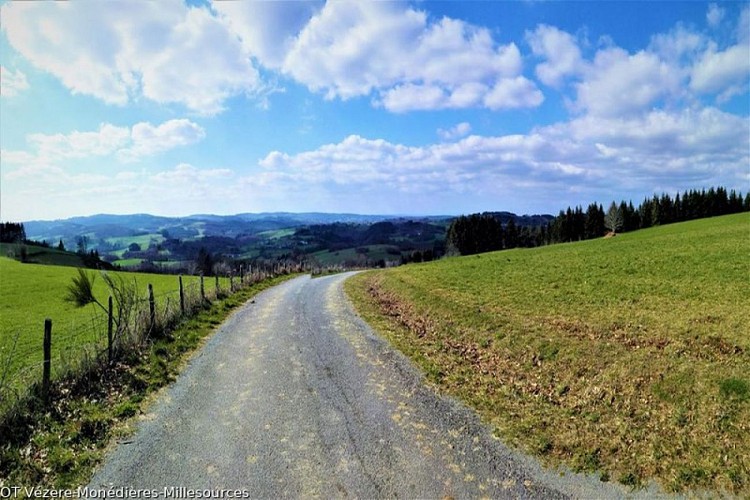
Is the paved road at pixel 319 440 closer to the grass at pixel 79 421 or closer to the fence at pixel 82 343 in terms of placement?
the grass at pixel 79 421

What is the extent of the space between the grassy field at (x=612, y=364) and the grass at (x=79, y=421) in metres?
7.41

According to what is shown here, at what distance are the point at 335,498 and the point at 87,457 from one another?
15.0 ft

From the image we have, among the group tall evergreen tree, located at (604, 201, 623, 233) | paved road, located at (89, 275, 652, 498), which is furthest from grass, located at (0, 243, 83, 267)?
tall evergreen tree, located at (604, 201, 623, 233)

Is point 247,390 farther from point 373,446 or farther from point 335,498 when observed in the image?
point 335,498

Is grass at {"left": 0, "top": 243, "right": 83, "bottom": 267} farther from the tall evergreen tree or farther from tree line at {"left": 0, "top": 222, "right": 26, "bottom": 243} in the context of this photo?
the tall evergreen tree

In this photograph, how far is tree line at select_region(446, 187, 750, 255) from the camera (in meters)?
99.5

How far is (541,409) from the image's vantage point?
9.04 metres

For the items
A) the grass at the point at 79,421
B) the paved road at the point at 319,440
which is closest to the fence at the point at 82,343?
the grass at the point at 79,421

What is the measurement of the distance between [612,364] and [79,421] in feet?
40.0

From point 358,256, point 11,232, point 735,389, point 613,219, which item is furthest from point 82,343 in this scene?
point 11,232

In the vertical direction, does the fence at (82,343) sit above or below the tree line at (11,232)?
below

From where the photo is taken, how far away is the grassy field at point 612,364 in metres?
7.07

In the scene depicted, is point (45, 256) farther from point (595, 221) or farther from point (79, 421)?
point (595, 221)

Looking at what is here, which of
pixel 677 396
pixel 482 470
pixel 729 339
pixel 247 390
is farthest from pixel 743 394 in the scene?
pixel 247 390
